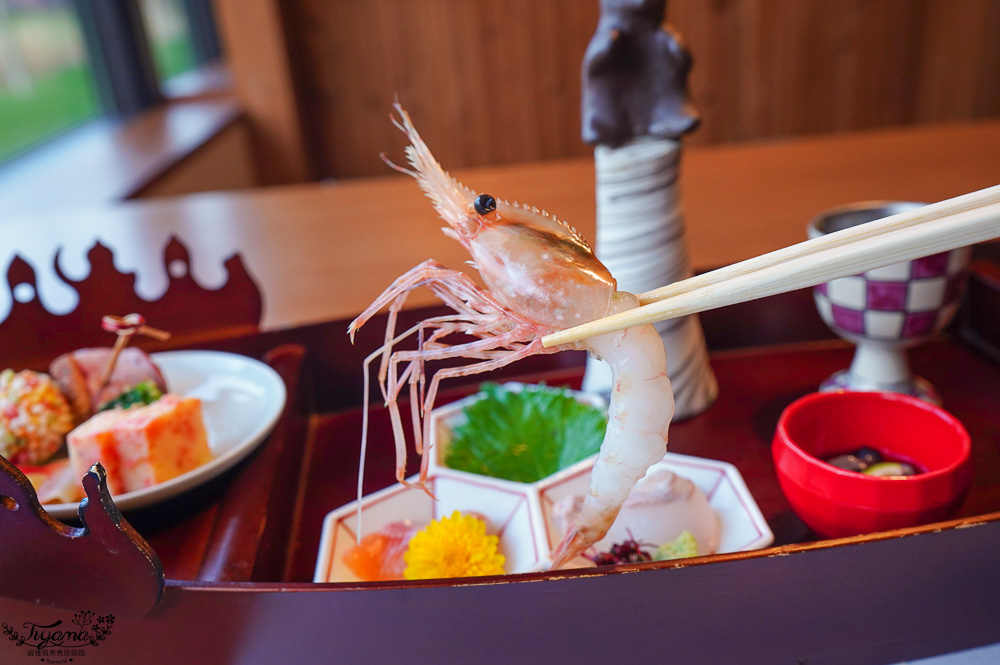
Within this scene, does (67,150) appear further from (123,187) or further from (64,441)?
(64,441)

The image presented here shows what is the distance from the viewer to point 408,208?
7.04ft

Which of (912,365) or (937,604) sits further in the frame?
(912,365)

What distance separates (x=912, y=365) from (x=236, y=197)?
79.0 inches

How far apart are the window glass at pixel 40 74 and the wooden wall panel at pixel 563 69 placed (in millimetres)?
1078

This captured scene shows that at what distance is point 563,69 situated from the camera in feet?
14.0

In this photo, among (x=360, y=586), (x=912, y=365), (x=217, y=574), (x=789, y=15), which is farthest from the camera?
(x=789, y=15)

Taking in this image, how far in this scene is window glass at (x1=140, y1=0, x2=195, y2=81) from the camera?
4.17m

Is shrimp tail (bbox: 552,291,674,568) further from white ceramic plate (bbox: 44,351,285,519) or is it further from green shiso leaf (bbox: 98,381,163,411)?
green shiso leaf (bbox: 98,381,163,411)

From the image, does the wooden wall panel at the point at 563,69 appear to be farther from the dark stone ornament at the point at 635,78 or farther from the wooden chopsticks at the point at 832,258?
the wooden chopsticks at the point at 832,258

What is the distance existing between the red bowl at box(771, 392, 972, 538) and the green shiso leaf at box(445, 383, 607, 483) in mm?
239

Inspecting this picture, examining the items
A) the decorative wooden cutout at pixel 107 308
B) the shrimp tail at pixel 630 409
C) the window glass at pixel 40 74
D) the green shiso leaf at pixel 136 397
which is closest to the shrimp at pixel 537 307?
the shrimp tail at pixel 630 409

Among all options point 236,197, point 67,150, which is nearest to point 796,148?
point 236,197

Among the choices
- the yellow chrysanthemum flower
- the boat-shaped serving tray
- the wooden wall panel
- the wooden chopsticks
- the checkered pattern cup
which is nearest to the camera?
the wooden chopsticks

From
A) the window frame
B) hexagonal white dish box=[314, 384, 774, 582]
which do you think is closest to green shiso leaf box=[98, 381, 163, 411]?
hexagonal white dish box=[314, 384, 774, 582]
